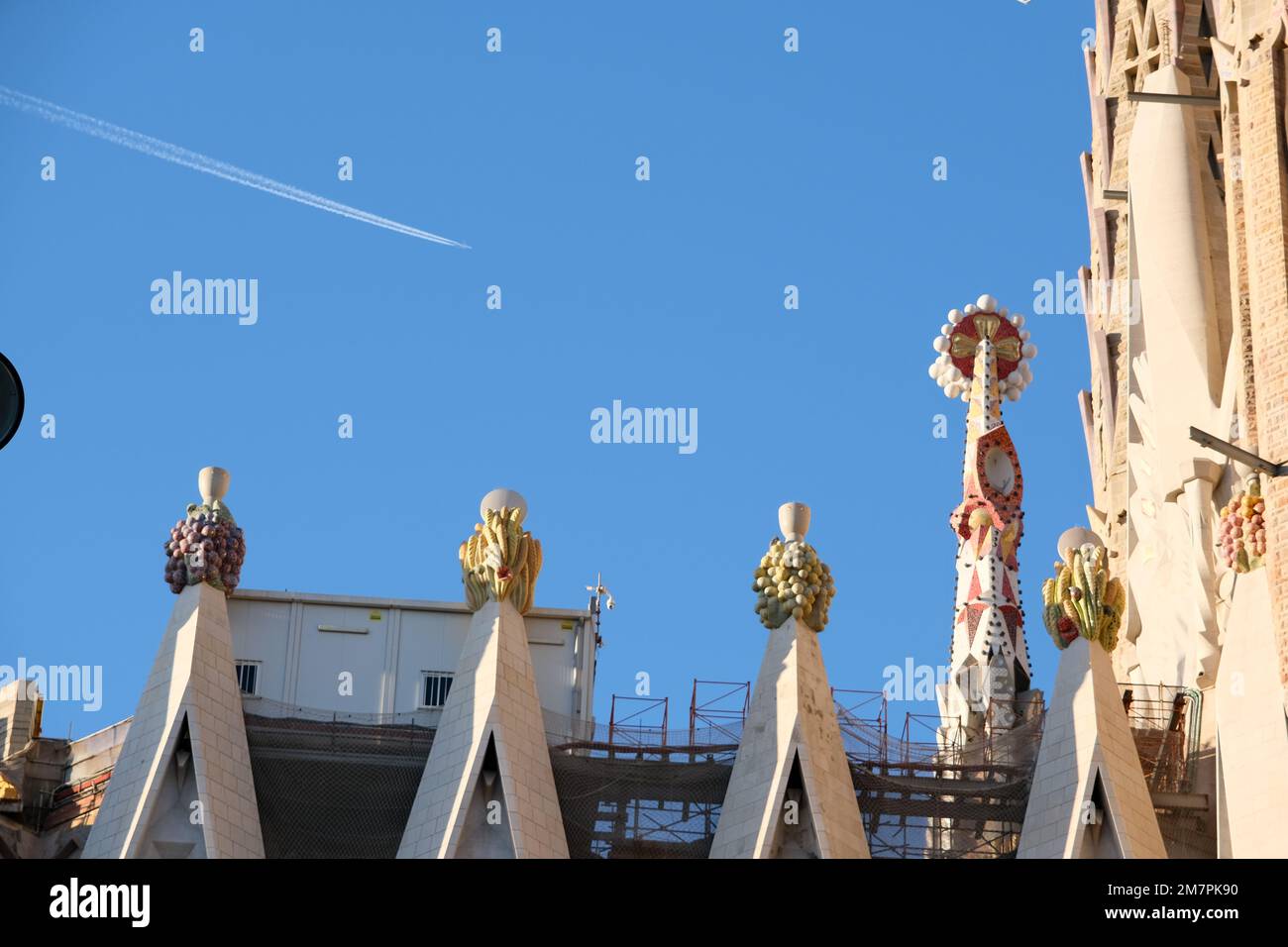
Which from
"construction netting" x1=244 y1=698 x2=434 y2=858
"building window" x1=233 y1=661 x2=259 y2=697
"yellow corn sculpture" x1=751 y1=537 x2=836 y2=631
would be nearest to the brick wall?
"yellow corn sculpture" x1=751 y1=537 x2=836 y2=631

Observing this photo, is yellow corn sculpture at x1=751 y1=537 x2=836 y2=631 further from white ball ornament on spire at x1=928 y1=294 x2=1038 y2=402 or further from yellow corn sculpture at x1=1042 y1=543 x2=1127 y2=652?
white ball ornament on spire at x1=928 y1=294 x2=1038 y2=402

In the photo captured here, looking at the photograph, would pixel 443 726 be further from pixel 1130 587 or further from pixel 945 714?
pixel 1130 587

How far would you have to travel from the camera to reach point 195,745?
36.4m

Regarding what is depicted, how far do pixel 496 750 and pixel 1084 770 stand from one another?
26.4 ft

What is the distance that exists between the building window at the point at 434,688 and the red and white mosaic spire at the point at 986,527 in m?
8.68

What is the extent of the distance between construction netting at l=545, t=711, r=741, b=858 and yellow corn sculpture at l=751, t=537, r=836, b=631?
2001 mm

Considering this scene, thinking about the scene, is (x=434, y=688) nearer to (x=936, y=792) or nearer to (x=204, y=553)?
(x=204, y=553)

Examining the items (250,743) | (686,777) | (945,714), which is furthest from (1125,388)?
(250,743)

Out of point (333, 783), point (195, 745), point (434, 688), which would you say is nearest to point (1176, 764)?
point (434, 688)

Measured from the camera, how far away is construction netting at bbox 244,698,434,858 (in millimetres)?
37562

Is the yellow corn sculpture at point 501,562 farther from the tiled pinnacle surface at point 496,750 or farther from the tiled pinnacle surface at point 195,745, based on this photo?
the tiled pinnacle surface at point 195,745

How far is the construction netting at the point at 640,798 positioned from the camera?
A: 3784cm

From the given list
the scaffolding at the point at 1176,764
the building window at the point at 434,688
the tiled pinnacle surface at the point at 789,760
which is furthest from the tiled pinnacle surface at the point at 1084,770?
the building window at the point at 434,688
